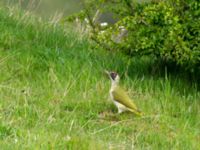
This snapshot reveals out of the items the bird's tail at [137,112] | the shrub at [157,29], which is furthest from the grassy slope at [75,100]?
the shrub at [157,29]

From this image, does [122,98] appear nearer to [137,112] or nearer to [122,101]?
[122,101]

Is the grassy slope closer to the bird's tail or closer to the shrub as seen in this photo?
the bird's tail

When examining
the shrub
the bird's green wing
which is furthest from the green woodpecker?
the shrub

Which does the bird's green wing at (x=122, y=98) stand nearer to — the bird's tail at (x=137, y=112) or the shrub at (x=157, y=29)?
the bird's tail at (x=137, y=112)

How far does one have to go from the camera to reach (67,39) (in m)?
10.0

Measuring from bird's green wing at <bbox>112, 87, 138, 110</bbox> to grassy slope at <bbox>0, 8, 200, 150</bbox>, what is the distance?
5.7 inches

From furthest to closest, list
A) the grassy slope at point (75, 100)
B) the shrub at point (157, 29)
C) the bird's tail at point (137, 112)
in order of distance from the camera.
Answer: the shrub at point (157, 29) < the bird's tail at point (137, 112) < the grassy slope at point (75, 100)

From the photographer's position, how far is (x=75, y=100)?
7.36m

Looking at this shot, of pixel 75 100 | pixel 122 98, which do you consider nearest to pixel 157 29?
Result: pixel 122 98

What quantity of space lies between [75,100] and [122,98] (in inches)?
23.7

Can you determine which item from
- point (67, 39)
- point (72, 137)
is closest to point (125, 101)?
point (72, 137)

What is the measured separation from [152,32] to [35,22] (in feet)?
10.3

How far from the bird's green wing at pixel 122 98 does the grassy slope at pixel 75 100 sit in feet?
0.48

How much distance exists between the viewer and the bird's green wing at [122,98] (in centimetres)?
702
